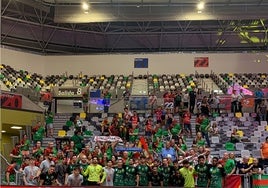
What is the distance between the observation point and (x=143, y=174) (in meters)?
16.2

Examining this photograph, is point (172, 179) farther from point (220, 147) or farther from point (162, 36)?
point (162, 36)

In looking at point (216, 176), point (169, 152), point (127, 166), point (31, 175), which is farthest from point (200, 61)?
point (31, 175)

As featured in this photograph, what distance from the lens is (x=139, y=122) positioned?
86.2 feet

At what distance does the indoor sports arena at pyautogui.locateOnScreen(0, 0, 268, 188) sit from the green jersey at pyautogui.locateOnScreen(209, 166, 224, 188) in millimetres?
30

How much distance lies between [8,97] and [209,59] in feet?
60.1

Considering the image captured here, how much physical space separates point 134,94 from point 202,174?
1696 centimetres

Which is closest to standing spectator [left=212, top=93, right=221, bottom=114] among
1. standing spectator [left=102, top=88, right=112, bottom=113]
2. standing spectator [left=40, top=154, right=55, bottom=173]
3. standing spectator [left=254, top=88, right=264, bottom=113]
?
standing spectator [left=254, top=88, right=264, bottom=113]

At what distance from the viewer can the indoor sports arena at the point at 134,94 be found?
1631cm

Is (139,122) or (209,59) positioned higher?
(209,59)

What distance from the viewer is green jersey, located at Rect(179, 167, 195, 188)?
15.6m

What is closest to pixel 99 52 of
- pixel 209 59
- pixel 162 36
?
pixel 162 36

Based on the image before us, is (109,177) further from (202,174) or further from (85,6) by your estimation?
(85,6)

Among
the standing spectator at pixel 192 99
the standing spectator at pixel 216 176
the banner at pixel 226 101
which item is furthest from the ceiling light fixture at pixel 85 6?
the standing spectator at pixel 216 176

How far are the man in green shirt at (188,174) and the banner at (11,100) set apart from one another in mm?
13330
